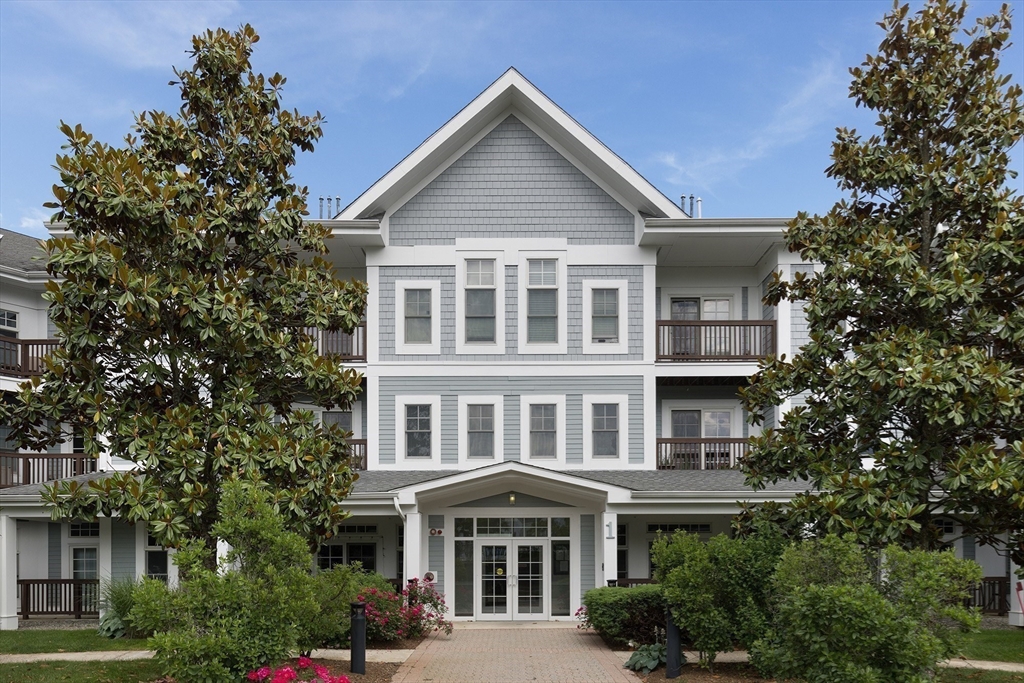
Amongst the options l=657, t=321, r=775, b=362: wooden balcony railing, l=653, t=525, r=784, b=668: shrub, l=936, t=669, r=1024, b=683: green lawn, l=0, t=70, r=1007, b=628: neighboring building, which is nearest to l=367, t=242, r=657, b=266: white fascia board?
l=0, t=70, r=1007, b=628: neighboring building

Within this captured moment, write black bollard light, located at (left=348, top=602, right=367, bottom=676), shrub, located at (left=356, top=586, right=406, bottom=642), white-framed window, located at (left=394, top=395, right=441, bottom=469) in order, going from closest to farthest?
black bollard light, located at (left=348, top=602, right=367, bottom=676) < shrub, located at (left=356, top=586, right=406, bottom=642) < white-framed window, located at (left=394, top=395, right=441, bottom=469)

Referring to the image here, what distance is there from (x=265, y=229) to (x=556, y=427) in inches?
430

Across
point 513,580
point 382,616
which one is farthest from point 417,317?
point 382,616

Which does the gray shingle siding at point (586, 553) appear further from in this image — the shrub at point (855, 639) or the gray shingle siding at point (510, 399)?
the shrub at point (855, 639)

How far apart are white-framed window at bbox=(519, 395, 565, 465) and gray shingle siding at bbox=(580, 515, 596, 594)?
60.3 inches

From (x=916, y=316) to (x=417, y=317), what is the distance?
12646mm

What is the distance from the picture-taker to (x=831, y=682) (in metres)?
10.3

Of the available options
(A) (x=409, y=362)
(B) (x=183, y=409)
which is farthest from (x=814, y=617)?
(A) (x=409, y=362)

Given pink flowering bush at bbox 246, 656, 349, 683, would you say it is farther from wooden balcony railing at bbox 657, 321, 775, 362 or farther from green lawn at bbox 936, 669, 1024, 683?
wooden balcony railing at bbox 657, 321, 775, 362

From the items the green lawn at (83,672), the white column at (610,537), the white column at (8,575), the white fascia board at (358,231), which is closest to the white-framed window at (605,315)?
the white column at (610,537)

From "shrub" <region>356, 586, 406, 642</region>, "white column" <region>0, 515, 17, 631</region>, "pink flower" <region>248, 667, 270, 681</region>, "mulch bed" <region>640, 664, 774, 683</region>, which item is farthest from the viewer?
"white column" <region>0, 515, 17, 631</region>

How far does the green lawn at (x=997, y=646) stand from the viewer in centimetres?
1603

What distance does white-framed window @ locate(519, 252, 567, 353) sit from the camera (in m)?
22.8

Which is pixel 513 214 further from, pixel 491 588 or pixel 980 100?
pixel 980 100
